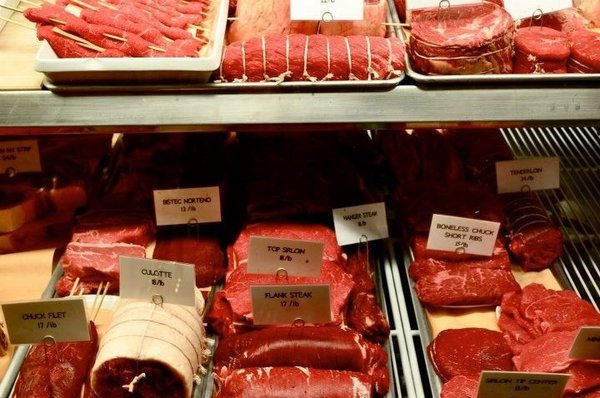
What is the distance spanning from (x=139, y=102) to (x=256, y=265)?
61 centimetres

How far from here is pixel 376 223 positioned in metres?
2.28

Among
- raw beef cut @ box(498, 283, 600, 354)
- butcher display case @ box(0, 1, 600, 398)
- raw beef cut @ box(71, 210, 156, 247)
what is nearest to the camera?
butcher display case @ box(0, 1, 600, 398)

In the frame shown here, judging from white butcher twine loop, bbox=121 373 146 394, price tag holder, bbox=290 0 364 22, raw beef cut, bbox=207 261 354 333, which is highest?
price tag holder, bbox=290 0 364 22

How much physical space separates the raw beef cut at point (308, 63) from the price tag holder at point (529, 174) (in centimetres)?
84

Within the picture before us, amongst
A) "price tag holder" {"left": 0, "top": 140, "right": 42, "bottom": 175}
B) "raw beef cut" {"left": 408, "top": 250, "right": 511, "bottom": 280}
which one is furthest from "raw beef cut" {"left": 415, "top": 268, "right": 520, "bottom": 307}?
"price tag holder" {"left": 0, "top": 140, "right": 42, "bottom": 175}

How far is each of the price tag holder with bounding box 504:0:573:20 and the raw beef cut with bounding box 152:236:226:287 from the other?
50.9 inches

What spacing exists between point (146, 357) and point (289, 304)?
1.40 ft

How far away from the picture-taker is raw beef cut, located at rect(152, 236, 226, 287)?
2162 mm

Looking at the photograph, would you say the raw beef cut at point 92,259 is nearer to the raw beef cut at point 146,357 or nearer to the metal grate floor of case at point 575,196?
the raw beef cut at point 146,357

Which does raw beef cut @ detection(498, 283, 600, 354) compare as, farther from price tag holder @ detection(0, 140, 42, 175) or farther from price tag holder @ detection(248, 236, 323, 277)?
price tag holder @ detection(0, 140, 42, 175)

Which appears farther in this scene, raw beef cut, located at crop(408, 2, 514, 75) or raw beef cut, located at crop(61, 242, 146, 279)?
raw beef cut, located at crop(61, 242, 146, 279)

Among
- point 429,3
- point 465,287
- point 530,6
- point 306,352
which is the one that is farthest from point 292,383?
point 530,6

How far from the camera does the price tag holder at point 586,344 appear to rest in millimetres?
1644

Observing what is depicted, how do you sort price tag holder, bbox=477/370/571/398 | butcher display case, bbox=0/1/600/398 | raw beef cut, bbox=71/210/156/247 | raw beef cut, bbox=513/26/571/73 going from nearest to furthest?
price tag holder, bbox=477/370/571/398, butcher display case, bbox=0/1/600/398, raw beef cut, bbox=513/26/571/73, raw beef cut, bbox=71/210/156/247
